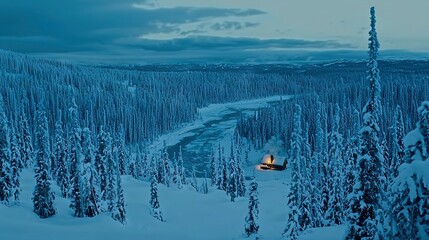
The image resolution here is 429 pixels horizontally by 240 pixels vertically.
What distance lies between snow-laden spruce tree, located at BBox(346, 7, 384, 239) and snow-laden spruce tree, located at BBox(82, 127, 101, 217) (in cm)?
2396

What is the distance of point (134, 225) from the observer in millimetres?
34812

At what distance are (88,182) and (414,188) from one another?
2877 centimetres

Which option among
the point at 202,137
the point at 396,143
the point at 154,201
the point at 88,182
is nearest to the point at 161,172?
the point at 154,201

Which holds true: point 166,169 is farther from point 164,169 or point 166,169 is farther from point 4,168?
point 4,168

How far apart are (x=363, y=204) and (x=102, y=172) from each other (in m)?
29.2

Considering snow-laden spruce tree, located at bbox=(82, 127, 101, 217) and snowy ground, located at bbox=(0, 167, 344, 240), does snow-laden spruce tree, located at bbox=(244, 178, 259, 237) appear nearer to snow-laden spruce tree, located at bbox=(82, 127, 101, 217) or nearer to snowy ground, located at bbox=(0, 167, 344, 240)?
snowy ground, located at bbox=(0, 167, 344, 240)

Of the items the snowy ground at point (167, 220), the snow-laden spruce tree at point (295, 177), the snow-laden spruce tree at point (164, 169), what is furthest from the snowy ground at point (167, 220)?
the snow-laden spruce tree at point (164, 169)

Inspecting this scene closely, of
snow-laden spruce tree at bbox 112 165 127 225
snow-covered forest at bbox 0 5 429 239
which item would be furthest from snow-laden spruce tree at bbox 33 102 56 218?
snow-laden spruce tree at bbox 112 165 127 225

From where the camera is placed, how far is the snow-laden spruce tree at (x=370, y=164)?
48.1ft

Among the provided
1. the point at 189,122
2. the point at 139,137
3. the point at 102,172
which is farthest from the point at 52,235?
the point at 189,122

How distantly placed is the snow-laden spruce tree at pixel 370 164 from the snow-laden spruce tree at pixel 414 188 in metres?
4.86

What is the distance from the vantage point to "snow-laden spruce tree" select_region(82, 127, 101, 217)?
33.0 meters

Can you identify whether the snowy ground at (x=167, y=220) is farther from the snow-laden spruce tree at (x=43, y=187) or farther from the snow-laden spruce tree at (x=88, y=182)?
the snow-laden spruce tree at (x=88, y=182)

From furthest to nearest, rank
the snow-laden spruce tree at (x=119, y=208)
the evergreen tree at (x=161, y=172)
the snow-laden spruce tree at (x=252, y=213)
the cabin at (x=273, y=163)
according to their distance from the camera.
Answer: the cabin at (x=273, y=163)
the evergreen tree at (x=161, y=172)
the snow-laden spruce tree at (x=119, y=208)
the snow-laden spruce tree at (x=252, y=213)
